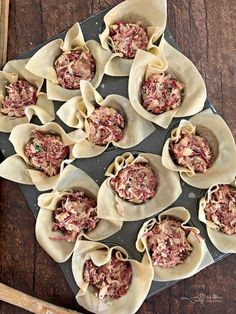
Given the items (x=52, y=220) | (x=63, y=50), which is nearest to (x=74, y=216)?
(x=52, y=220)

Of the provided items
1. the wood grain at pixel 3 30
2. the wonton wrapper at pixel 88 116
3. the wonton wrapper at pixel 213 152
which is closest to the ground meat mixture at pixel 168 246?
the wonton wrapper at pixel 213 152

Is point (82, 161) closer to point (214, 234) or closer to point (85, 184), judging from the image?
point (85, 184)

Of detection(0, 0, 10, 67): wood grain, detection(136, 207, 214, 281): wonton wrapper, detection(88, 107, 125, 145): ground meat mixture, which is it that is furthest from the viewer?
detection(0, 0, 10, 67): wood grain

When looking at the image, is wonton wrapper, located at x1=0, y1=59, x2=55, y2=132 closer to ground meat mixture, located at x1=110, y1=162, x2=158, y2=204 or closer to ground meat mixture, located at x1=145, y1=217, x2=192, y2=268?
ground meat mixture, located at x1=110, y1=162, x2=158, y2=204

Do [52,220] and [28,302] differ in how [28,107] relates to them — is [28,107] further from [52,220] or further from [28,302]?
[28,302]

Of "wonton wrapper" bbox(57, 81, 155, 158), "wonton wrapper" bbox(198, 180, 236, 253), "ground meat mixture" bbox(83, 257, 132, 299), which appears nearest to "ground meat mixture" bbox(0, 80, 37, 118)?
"wonton wrapper" bbox(57, 81, 155, 158)

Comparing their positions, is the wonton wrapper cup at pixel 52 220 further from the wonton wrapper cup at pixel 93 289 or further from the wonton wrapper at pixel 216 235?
the wonton wrapper at pixel 216 235

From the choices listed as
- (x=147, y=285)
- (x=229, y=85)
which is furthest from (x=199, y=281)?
(x=229, y=85)
